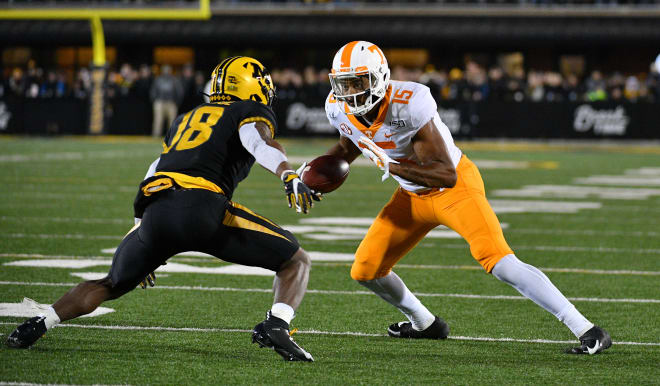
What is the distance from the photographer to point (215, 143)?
A: 4.71 metres

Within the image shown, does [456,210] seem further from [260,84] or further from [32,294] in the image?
[32,294]

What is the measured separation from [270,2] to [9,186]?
18002 millimetres

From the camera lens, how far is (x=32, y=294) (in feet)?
21.0

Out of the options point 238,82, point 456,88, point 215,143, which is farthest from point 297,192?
point 456,88

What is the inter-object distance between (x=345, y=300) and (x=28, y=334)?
83.7 inches

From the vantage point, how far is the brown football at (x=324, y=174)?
5211 millimetres

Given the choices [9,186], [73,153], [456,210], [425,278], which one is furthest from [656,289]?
[73,153]

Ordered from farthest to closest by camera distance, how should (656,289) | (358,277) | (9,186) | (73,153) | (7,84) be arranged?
(7,84), (73,153), (9,186), (656,289), (358,277)

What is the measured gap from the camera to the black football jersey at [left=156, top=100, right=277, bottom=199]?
4707mm

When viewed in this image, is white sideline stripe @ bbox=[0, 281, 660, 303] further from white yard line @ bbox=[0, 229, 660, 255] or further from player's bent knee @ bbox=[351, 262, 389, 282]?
white yard line @ bbox=[0, 229, 660, 255]

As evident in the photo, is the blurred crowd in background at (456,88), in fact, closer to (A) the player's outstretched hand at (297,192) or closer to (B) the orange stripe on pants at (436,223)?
(B) the orange stripe on pants at (436,223)

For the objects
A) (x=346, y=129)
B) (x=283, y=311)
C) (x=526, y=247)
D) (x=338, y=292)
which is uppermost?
(x=346, y=129)

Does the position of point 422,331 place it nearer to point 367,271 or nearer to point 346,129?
point 367,271

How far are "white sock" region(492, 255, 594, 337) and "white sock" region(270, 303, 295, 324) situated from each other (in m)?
0.95
